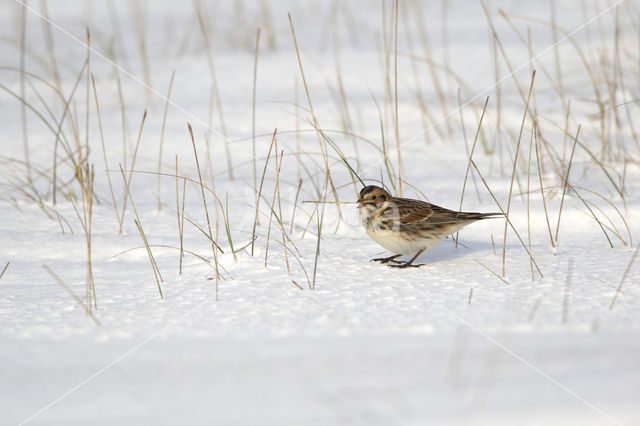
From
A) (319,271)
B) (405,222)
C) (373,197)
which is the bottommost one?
(319,271)

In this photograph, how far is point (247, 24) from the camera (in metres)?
7.82

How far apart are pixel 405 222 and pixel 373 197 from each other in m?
0.25

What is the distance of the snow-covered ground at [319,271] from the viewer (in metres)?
2.17

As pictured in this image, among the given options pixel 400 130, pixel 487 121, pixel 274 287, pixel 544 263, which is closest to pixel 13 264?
pixel 274 287

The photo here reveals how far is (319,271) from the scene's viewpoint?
331 centimetres

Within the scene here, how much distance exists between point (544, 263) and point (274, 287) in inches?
53.0

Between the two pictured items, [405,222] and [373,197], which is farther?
[373,197]

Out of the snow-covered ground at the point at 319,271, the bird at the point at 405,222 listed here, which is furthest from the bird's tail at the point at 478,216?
the snow-covered ground at the point at 319,271

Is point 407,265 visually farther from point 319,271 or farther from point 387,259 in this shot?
point 319,271

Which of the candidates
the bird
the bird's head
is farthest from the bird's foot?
the bird's head

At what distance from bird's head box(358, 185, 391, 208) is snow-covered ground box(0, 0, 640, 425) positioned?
31 centimetres

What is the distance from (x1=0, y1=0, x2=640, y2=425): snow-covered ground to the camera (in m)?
2.17

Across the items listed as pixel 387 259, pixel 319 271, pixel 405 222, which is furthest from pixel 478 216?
pixel 319 271

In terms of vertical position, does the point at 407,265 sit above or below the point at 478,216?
below
